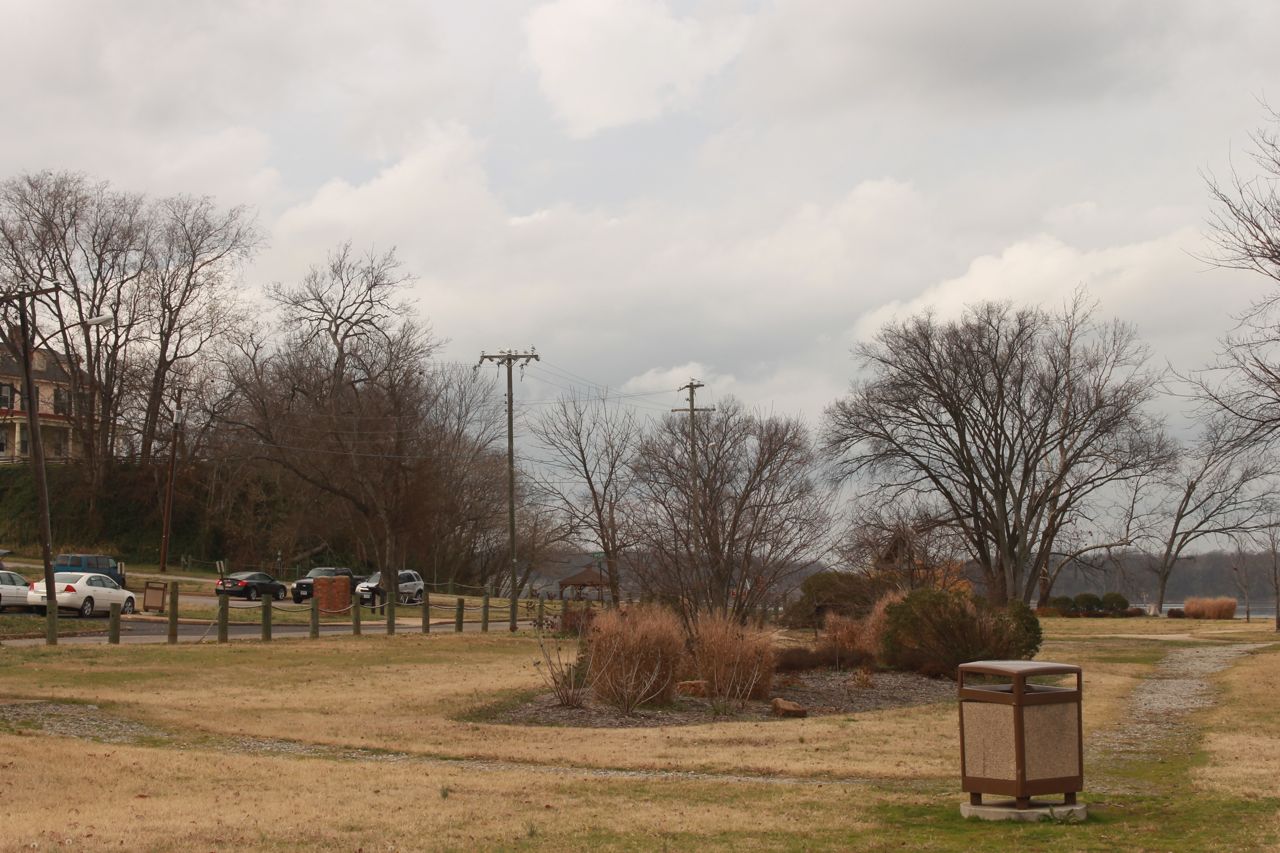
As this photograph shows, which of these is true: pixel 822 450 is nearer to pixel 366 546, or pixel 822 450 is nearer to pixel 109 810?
pixel 366 546

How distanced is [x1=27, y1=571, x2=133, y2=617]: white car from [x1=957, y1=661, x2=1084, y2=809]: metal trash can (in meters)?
31.3

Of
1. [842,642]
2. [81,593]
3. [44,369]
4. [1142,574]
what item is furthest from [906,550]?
[44,369]

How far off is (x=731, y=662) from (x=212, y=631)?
17151 millimetres

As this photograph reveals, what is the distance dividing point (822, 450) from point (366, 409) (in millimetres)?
24919

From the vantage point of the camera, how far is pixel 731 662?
19.4 meters

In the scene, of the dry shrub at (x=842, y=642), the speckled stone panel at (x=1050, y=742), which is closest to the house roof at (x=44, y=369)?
the dry shrub at (x=842, y=642)

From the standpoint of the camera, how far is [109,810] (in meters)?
8.99

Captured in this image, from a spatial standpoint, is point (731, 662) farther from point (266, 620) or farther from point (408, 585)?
point (408, 585)

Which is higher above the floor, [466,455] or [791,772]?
[466,455]

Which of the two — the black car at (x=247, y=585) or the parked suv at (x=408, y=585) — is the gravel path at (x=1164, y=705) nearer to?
the black car at (x=247, y=585)

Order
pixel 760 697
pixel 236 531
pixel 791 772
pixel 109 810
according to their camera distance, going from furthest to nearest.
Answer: pixel 236 531
pixel 760 697
pixel 791 772
pixel 109 810

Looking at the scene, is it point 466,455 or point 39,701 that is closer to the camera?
point 39,701

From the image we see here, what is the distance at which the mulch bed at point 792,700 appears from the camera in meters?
Answer: 17.5

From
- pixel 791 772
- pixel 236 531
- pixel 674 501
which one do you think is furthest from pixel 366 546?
pixel 791 772
